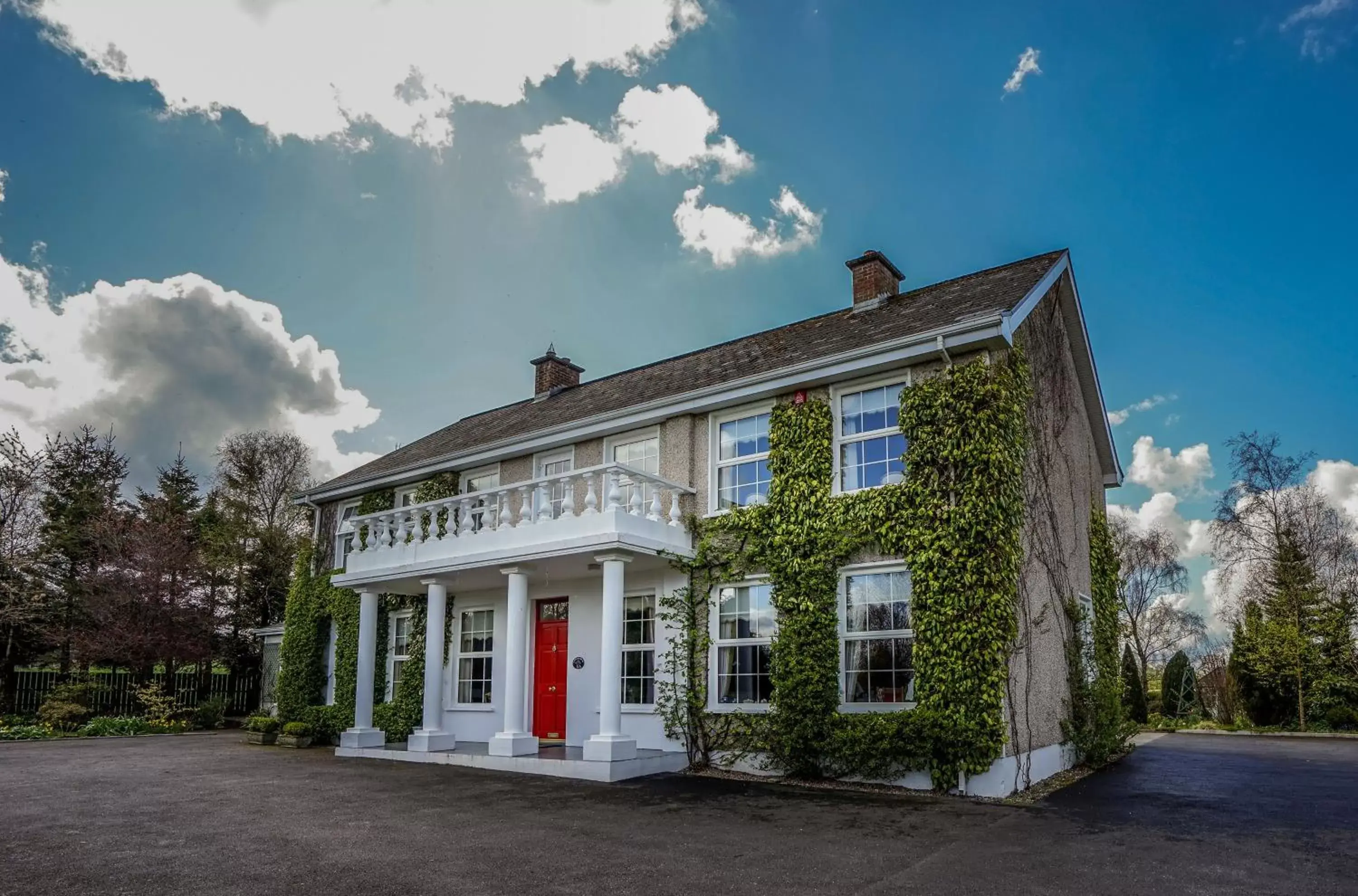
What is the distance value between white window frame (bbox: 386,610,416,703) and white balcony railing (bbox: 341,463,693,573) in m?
1.81

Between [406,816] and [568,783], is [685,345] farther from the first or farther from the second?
[406,816]

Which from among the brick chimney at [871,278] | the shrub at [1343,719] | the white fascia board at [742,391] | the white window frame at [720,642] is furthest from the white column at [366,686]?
the shrub at [1343,719]

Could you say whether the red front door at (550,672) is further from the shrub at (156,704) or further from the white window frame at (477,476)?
the shrub at (156,704)

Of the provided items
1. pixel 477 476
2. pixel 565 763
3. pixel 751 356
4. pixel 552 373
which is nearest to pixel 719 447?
pixel 751 356

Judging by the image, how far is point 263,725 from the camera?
1812cm

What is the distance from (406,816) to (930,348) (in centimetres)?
872

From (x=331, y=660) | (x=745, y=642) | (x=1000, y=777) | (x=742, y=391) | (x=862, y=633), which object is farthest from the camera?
(x=331, y=660)

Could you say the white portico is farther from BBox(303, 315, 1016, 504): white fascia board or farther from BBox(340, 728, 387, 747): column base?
BBox(303, 315, 1016, 504): white fascia board

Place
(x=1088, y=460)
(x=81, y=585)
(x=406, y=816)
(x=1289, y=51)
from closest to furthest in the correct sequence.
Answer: (x=406, y=816), (x=1289, y=51), (x=1088, y=460), (x=81, y=585)

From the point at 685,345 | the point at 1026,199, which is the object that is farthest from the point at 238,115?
the point at 1026,199

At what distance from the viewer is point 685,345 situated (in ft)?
63.8

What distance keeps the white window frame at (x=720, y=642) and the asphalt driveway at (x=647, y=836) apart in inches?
50.1

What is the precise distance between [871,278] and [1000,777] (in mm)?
9068

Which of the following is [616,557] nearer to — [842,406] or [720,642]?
[720,642]
